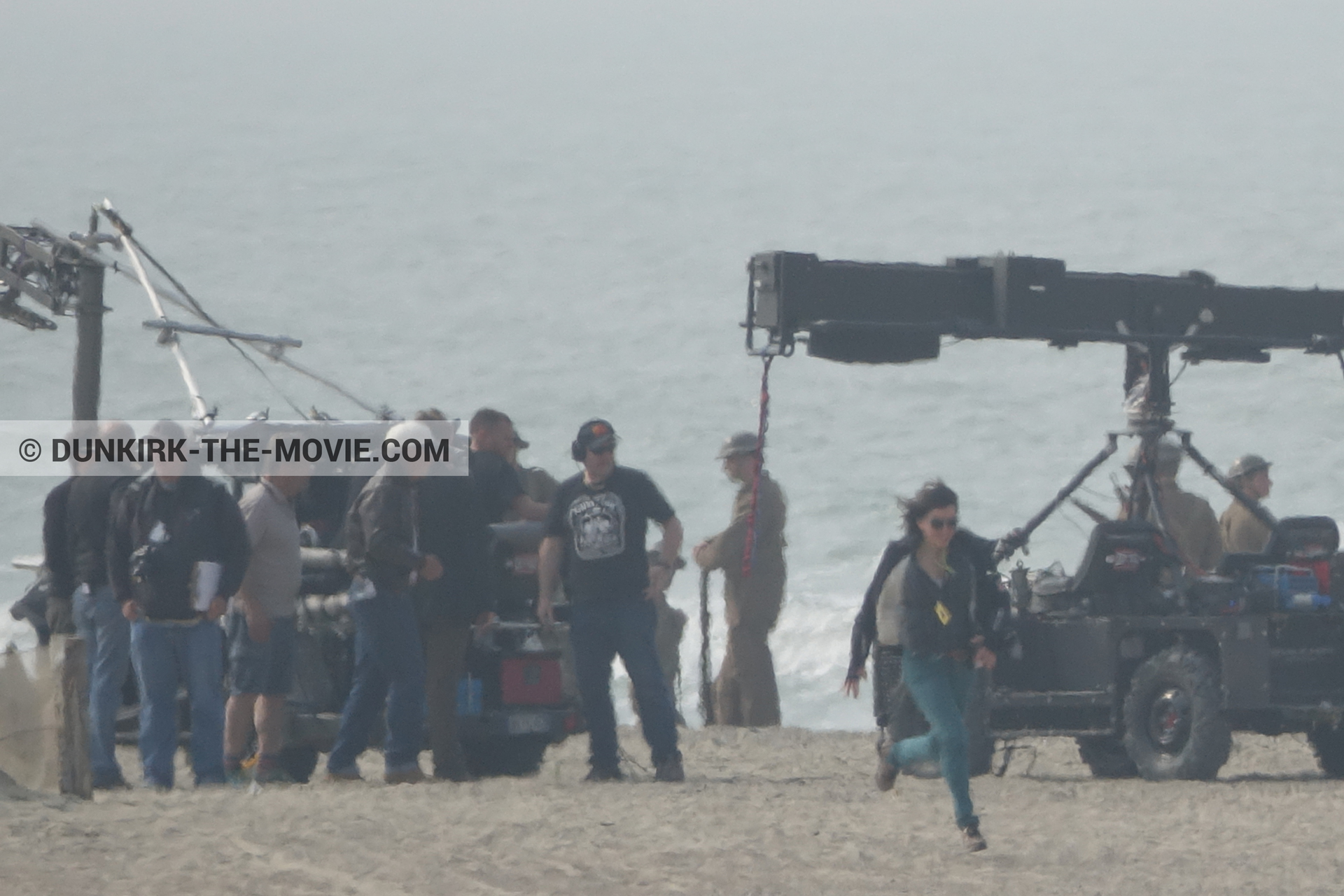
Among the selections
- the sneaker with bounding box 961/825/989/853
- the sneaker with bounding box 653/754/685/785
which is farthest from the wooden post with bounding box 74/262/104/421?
the sneaker with bounding box 961/825/989/853

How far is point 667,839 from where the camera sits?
8.40 meters

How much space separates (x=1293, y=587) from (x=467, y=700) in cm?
394

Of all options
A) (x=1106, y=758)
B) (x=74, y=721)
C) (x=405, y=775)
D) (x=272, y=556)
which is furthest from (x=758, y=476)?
(x=74, y=721)

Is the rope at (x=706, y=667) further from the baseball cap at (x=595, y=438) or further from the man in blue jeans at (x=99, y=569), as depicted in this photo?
the man in blue jeans at (x=99, y=569)

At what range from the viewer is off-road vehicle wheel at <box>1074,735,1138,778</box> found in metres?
11.5

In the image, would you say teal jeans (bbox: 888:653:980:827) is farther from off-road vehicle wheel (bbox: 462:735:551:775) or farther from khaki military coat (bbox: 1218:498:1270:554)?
khaki military coat (bbox: 1218:498:1270:554)

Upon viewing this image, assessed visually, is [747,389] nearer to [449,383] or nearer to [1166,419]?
[449,383]

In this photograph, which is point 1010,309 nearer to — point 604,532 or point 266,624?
point 604,532

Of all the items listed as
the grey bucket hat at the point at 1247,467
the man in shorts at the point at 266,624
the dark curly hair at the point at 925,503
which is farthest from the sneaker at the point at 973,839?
the grey bucket hat at the point at 1247,467

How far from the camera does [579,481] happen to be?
410 inches

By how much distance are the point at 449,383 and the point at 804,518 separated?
34.3ft

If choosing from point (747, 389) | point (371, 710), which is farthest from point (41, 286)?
point (747, 389)

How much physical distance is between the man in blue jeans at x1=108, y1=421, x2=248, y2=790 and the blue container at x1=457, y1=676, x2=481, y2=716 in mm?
1100

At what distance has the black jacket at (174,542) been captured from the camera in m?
9.95
